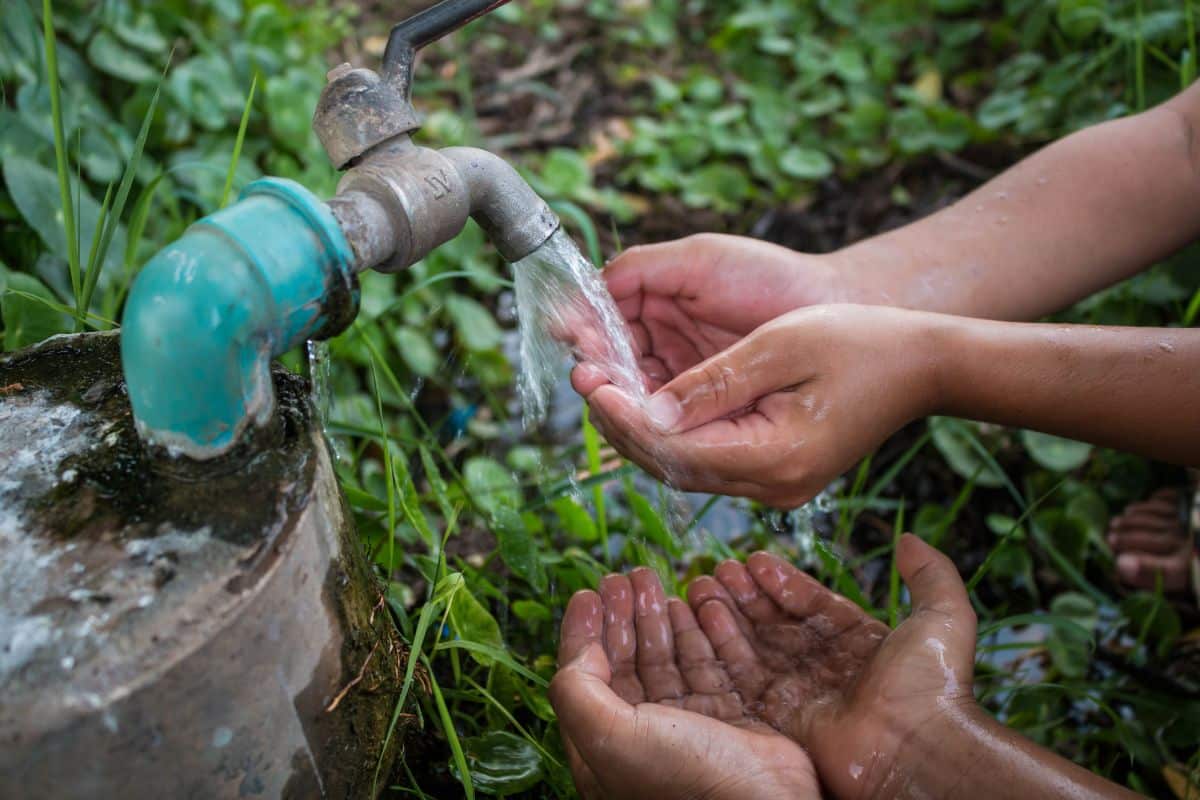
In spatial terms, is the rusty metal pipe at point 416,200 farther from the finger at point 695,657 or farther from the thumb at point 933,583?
the thumb at point 933,583

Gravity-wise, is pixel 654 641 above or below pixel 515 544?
below

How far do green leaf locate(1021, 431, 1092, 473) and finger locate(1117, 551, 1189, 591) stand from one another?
254mm

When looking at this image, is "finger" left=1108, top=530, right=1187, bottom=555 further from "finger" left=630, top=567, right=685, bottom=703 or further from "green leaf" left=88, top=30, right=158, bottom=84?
"green leaf" left=88, top=30, right=158, bottom=84

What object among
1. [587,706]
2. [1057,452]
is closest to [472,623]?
[587,706]

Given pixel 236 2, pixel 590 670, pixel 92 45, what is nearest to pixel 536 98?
pixel 236 2

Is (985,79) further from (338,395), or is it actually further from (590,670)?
(590,670)

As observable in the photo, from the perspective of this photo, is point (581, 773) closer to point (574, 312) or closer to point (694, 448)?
point (694, 448)

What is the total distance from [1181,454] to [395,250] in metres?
1.36

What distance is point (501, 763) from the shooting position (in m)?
1.72

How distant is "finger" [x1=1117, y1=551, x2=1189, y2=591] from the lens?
7.80 feet

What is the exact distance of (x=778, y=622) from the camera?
76.4 inches

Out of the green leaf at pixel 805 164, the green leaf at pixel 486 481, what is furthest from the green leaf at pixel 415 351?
the green leaf at pixel 805 164

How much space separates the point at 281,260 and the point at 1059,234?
1.70 m

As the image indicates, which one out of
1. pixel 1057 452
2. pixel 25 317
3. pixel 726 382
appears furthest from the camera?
pixel 1057 452
